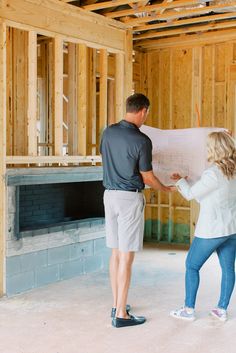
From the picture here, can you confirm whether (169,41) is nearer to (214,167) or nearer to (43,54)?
(43,54)

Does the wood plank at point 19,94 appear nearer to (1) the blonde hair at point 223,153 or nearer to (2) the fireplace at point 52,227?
(2) the fireplace at point 52,227

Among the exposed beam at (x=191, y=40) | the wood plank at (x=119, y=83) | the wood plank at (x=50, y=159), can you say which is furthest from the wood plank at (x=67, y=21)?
the exposed beam at (x=191, y=40)

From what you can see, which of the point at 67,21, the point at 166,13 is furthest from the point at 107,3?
the point at 166,13

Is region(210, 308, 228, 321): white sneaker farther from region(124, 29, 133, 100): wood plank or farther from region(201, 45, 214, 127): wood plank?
region(201, 45, 214, 127): wood plank

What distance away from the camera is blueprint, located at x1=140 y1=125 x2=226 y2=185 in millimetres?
4152

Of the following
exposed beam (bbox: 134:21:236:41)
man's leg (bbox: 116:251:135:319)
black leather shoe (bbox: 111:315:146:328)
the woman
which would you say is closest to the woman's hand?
the woman

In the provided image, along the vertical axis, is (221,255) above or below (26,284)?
above

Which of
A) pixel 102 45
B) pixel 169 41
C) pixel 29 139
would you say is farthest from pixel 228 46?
pixel 29 139

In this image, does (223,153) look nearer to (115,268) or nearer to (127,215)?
(127,215)

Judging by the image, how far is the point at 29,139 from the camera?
5.08 m

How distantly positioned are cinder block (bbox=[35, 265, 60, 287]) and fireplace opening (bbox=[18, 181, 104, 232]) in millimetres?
541

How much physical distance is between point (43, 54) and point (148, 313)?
15.6 ft

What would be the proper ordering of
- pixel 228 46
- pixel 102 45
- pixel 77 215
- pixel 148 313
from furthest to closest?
pixel 228 46
pixel 77 215
pixel 102 45
pixel 148 313

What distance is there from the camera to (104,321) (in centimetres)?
407
